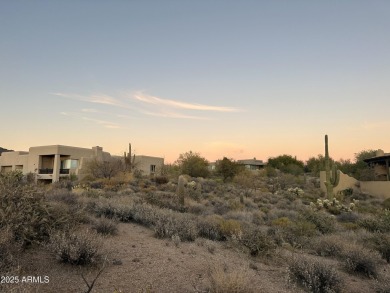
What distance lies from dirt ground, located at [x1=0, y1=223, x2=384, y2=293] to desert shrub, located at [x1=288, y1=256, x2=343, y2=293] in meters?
0.24

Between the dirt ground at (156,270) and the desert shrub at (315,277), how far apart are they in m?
0.24

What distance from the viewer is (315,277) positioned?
18.5ft

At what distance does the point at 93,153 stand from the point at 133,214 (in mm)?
37300

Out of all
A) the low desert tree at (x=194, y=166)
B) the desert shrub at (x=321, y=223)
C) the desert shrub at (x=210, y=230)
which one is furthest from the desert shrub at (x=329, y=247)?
the low desert tree at (x=194, y=166)

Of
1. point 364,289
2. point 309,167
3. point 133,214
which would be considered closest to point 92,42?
point 133,214

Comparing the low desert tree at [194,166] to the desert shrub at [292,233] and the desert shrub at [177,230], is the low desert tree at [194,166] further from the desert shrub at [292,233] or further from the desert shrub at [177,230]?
the desert shrub at [177,230]

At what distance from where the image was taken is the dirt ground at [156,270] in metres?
5.07

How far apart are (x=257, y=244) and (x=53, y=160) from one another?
40426 millimetres

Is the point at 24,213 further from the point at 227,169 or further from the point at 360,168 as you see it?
the point at 360,168

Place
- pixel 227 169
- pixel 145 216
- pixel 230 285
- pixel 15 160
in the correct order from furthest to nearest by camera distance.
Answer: pixel 15 160, pixel 227 169, pixel 145 216, pixel 230 285

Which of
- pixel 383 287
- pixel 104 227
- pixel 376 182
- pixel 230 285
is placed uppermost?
pixel 376 182

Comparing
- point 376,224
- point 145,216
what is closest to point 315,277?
point 145,216

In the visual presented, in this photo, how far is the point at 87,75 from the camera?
1802 centimetres

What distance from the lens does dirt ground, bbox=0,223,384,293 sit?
→ 5066 millimetres
